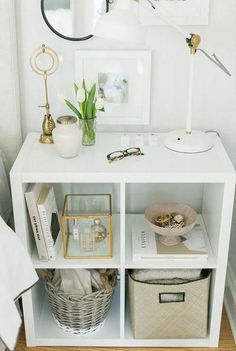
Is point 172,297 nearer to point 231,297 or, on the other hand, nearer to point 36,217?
point 231,297

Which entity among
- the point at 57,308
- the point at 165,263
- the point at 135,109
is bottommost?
the point at 57,308

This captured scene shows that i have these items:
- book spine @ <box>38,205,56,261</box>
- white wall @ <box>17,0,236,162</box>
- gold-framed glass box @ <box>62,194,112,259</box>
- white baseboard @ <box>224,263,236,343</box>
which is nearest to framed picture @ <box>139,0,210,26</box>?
white wall @ <box>17,0,236,162</box>

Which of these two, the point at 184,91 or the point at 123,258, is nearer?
the point at 123,258

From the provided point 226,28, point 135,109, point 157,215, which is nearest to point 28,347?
point 157,215

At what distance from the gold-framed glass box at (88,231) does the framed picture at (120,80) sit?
0.34m

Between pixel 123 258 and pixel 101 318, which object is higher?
pixel 123 258

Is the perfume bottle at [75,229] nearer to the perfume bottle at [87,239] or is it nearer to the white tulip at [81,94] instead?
the perfume bottle at [87,239]

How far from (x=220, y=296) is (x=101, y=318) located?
48cm

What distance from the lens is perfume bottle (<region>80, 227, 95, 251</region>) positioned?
2.14 meters

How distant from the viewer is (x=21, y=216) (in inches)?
79.3

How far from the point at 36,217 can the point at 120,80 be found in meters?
0.64

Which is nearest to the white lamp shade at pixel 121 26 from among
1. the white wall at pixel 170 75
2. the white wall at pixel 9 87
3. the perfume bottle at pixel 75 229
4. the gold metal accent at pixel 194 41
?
the gold metal accent at pixel 194 41

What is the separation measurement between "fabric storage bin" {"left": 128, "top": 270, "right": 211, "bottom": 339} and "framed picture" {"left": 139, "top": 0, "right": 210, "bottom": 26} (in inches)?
38.2

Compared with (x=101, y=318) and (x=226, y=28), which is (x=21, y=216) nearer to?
(x=101, y=318)
